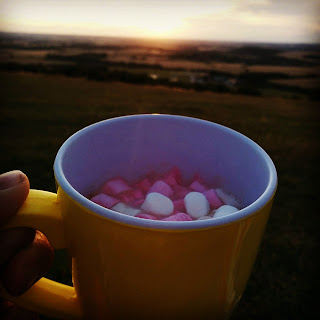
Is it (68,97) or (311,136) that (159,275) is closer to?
(311,136)

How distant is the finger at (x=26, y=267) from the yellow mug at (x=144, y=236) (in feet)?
0.09

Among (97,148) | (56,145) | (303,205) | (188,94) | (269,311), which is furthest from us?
(188,94)

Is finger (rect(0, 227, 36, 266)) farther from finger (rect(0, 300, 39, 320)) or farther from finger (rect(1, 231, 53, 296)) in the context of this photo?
finger (rect(0, 300, 39, 320))

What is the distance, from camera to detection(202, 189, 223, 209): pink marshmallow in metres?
0.75

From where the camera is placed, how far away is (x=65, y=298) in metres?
0.67

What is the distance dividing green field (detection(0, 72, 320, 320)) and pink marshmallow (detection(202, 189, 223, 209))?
46cm

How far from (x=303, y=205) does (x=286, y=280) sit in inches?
16.1

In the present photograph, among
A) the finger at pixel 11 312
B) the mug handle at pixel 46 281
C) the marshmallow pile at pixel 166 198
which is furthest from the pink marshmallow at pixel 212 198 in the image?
the finger at pixel 11 312

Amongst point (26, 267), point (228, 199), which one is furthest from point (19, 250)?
point (228, 199)

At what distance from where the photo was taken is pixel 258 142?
1.91m

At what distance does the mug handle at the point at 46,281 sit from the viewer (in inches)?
23.3

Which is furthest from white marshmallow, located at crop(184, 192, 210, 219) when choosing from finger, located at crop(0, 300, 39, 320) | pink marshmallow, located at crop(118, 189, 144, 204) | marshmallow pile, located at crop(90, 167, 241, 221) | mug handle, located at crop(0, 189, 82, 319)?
finger, located at crop(0, 300, 39, 320)

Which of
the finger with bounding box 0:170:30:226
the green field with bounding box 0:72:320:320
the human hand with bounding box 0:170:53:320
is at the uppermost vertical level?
the finger with bounding box 0:170:30:226

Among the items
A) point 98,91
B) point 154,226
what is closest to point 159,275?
point 154,226
